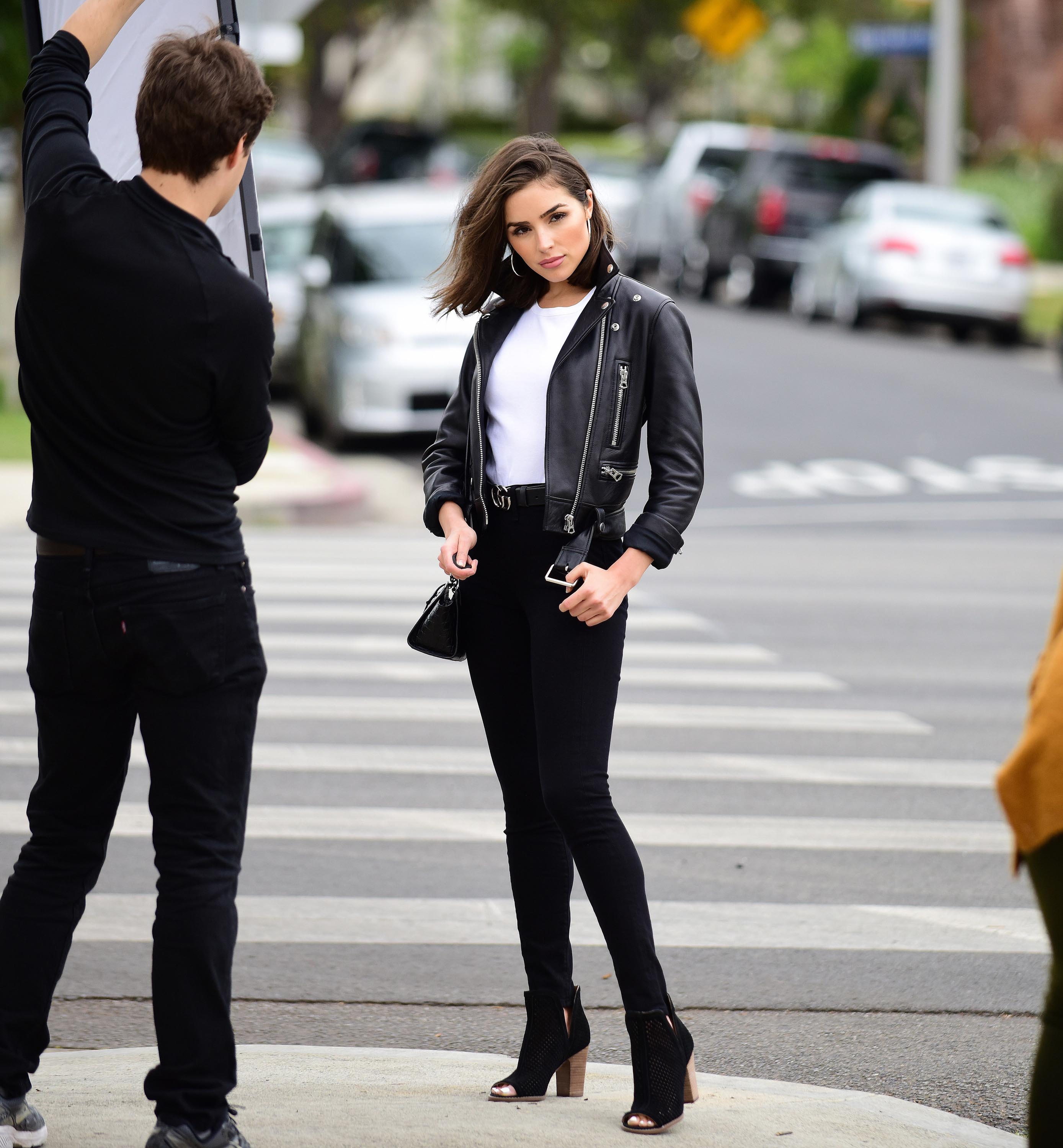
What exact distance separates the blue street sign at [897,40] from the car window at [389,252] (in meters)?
17.8

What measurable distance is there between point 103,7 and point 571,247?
0.97 m

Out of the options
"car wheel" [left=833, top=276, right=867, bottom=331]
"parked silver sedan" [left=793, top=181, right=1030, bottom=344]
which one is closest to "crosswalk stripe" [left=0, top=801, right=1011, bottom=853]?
"parked silver sedan" [left=793, top=181, right=1030, bottom=344]

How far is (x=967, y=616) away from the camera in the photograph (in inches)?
399

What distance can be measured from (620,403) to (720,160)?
27441mm

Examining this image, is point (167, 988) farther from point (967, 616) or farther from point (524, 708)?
point (967, 616)

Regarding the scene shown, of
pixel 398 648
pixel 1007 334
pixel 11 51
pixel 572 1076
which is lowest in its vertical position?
pixel 1007 334

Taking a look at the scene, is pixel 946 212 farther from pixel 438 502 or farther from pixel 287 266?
pixel 438 502

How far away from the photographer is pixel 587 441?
363 cm

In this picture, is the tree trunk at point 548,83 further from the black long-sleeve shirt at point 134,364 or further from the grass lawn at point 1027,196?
the black long-sleeve shirt at point 134,364

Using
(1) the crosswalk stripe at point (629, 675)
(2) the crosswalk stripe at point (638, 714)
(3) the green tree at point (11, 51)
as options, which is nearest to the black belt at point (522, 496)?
(2) the crosswalk stripe at point (638, 714)

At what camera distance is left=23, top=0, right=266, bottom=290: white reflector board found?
3.82m

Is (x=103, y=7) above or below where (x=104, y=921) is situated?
above

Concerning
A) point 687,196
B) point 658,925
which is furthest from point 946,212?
point 658,925

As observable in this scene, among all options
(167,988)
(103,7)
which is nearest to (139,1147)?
(167,988)
